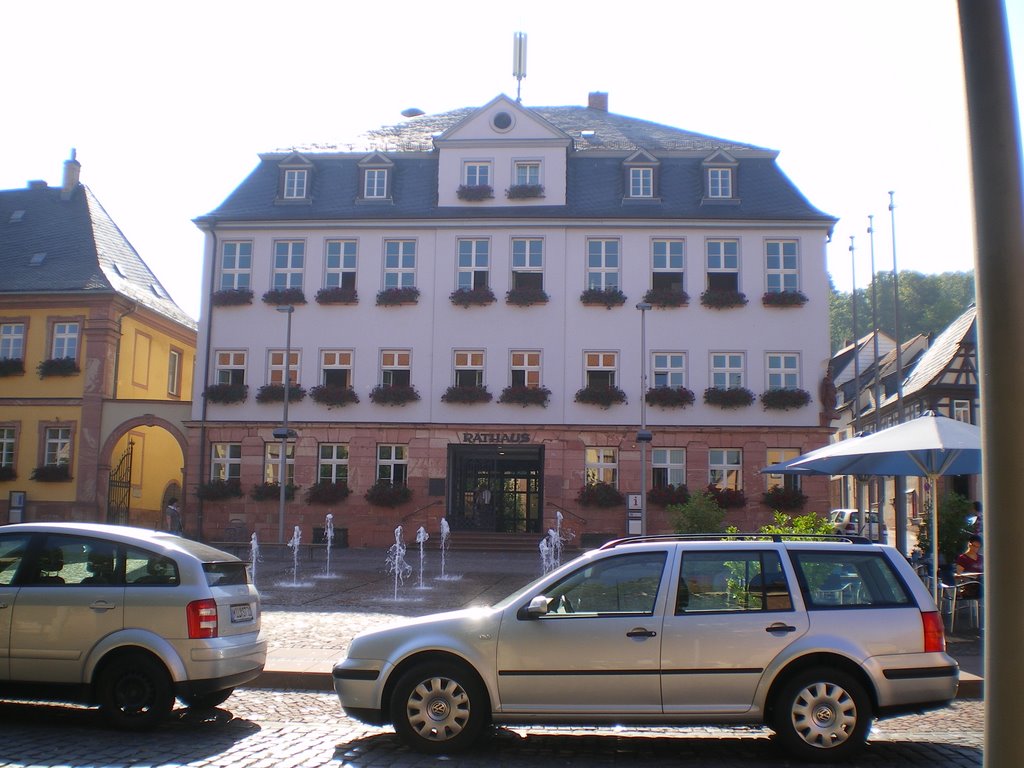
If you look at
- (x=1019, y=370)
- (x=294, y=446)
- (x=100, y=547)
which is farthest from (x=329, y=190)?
(x=1019, y=370)

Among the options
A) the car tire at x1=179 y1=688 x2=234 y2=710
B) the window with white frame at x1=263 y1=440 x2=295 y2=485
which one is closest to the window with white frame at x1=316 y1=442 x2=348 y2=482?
the window with white frame at x1=263 y1=440 x2=295 y2=485

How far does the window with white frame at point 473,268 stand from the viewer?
34250mm

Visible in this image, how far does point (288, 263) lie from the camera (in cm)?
3497

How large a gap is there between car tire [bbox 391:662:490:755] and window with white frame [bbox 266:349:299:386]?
27408mm

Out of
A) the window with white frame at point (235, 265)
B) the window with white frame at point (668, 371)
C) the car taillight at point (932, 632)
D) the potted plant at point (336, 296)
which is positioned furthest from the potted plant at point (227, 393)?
the car taillight at point (932, 632)

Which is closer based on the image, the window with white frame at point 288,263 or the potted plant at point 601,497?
the potted plant at point 601,497

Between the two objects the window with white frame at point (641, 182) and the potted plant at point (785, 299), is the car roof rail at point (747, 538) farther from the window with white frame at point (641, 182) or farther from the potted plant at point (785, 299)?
the window with white frame at point (641, 182)

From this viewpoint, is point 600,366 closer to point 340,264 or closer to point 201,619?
point 340,264

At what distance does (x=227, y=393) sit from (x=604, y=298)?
12.8 meters

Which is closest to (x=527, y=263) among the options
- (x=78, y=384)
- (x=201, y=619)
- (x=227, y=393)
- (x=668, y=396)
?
(x=668, y=396)

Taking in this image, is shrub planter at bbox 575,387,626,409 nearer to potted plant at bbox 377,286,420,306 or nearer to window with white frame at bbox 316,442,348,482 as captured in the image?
potted plant at bbox 377,286,420,306

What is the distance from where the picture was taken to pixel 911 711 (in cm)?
738

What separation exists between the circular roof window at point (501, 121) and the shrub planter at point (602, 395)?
31.2 feet

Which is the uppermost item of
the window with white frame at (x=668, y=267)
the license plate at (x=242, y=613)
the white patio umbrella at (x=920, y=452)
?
the window with white frame at (x=668, y=267)
